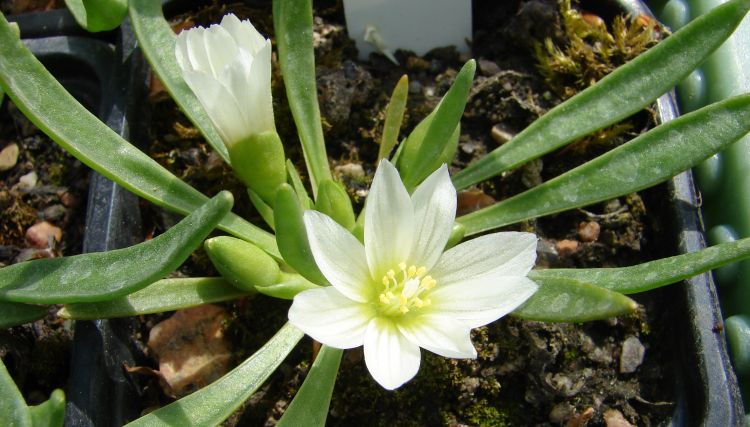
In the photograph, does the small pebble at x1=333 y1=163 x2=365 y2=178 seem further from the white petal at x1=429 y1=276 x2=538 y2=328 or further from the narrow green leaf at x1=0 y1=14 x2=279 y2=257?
the white petal at x1=429 y1=276 x2=538 y2=328

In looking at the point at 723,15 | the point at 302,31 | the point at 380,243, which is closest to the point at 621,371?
the point at 380,243

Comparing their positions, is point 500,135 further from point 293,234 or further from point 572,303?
point 293,234

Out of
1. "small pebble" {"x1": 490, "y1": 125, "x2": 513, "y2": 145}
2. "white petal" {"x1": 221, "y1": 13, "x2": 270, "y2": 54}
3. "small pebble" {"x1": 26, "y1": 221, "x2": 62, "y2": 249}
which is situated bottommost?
"small pebble" {"x1": 26, "y1": 221, "x2": 62, "y2": 249}

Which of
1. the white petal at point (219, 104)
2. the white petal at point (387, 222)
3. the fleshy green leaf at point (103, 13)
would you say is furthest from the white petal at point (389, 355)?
the fleshy green leaf at point (103, 13)

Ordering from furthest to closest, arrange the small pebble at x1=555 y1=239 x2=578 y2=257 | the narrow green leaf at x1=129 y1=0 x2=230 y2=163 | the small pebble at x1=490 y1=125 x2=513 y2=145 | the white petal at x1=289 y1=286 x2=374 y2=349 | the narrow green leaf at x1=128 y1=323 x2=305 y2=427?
the small pebble at x1=490 y1=125 x2=513 y2=145
the small pebble at x1=555 y1=239 x2=578 y2=257
the narrow green leaf at x1=129 y1=0 x2=230 y2=163
the narrow green leaf at x1=128 y1=323 x2=305 y2=427
the white petal at x1=289 y1=286 x2=374 y2=349

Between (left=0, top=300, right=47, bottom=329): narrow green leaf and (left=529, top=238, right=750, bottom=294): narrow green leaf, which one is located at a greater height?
(left=529, top=238, right=750, bottom=294): narrow green leaf

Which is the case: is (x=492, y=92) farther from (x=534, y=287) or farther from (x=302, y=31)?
(x=534, y=287)

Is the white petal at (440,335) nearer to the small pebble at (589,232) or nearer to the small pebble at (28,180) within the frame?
the small pebble at (589,232)

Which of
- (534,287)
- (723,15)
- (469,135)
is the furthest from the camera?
(469,135)

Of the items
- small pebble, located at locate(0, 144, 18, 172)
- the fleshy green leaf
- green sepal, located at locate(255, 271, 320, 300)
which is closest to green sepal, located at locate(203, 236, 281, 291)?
green sepal, located at locate(255, 271, 320, 300)
